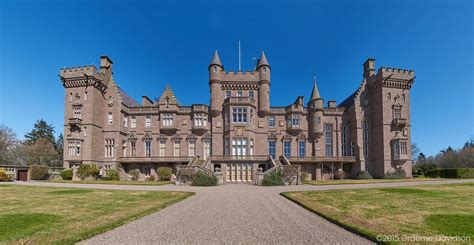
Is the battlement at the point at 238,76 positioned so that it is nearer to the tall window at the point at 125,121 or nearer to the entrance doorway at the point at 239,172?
the entrance doorway at the point at 239,172

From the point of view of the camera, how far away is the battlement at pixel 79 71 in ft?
113

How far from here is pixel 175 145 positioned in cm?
3700

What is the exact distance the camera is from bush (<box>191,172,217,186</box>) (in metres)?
24.7

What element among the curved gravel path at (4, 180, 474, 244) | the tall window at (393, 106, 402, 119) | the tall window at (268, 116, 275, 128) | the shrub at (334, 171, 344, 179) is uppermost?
the tall window at (393, 106, 402, 119)

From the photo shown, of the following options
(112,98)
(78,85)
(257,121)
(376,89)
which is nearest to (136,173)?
(112,98)

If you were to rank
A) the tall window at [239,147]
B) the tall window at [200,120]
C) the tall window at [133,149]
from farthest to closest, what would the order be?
the tall window at [133,149]
the tall window at [200,120]
the tall window at [239,147]

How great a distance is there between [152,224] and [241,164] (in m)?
24.1

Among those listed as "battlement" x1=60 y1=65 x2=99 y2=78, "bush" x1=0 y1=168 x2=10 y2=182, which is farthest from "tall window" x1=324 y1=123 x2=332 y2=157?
"bush" x1=0 y1=168 x2=10 y2=182

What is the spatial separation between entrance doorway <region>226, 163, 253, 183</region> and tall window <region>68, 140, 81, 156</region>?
22070 millimetres

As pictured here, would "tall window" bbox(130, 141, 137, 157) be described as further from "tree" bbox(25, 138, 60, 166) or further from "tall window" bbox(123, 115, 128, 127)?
"tree" bbox(25, 138, 60, 166)

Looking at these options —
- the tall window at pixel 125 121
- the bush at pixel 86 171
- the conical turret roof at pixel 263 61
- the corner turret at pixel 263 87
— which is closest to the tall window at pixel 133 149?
the tall window at pixel 125 121

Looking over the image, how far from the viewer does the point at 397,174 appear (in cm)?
3331

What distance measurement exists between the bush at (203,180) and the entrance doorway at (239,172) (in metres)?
6.72

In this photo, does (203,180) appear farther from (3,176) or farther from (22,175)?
(3,176)
